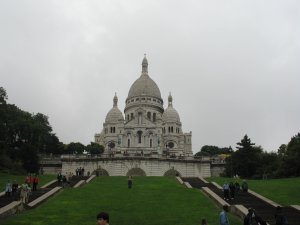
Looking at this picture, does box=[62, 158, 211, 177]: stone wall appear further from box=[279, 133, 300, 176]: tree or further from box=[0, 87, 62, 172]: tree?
box=[279, 133, 300, 176]: tree

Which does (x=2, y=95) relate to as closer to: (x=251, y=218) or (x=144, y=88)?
(x=251, y=218)

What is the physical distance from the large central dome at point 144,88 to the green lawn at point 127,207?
285 feet

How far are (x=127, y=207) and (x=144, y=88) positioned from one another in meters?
97.5

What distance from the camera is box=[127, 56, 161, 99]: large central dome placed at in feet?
408

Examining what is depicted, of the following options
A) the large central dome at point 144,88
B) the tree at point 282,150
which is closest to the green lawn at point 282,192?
the tree at point 282,150

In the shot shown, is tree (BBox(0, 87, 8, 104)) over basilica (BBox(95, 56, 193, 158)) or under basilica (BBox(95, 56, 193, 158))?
under

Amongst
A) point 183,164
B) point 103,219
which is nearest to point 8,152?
point 183,164

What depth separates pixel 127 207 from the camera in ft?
91.2

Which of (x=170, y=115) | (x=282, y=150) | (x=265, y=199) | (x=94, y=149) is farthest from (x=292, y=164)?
(x=94, y=149)

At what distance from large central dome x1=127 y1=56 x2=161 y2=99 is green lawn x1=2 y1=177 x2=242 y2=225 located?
285 ft

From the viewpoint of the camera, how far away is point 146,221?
2312 cm

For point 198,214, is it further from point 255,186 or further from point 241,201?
point 255,186

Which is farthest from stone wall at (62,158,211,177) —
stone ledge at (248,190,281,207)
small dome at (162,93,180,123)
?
stone ledge at (248,190,281,207)

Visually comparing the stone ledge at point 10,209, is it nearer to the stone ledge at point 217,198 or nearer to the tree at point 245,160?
the stone ledge at point 217,198
